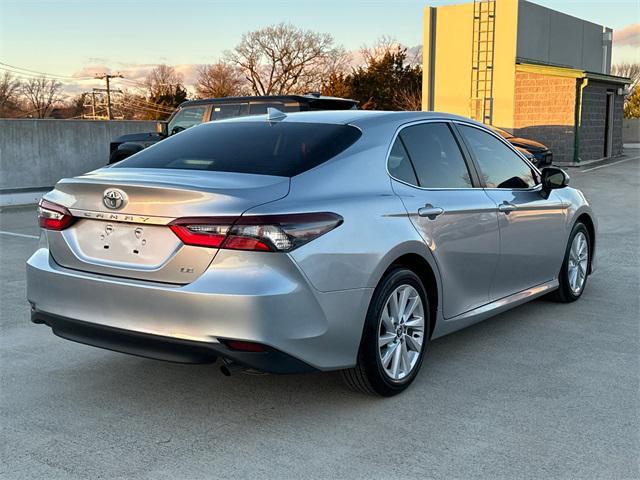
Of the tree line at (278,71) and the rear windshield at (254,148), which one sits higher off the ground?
the tree line at (278,71)

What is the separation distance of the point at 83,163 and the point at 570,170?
582 inches

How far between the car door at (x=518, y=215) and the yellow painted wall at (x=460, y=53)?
2569 cm

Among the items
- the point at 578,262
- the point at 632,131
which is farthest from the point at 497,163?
the point at 632,131

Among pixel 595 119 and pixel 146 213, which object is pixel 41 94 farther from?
pixel 146 213

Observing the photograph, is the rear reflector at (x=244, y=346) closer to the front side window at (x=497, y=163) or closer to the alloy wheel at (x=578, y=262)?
the front side window at (x=497, y=163)

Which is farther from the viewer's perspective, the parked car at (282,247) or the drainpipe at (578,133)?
the drainpipe at (578,133)

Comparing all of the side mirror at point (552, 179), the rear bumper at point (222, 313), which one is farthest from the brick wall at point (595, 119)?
the rear bumper at point (222, 313)

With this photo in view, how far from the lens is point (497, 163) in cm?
550

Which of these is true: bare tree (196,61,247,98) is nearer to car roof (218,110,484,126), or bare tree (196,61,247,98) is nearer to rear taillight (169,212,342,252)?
car roof (218,110,484,126)

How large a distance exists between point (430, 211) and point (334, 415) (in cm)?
133

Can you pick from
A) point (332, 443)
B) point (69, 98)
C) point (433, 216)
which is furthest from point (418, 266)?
point (69, 98)

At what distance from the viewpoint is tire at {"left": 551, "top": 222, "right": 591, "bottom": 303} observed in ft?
20.6

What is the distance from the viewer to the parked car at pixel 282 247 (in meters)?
3.47

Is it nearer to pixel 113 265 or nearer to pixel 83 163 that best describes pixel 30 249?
pixel 113 265
